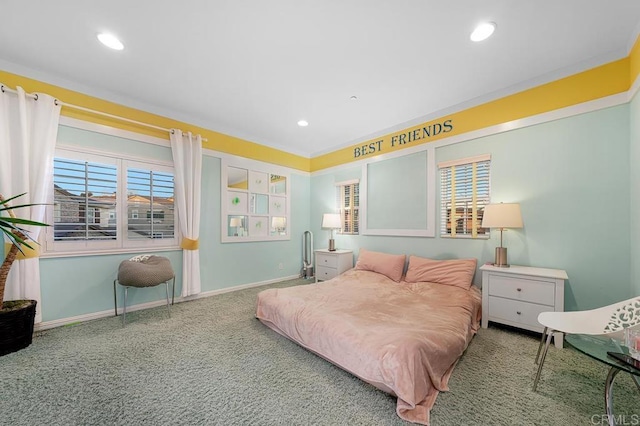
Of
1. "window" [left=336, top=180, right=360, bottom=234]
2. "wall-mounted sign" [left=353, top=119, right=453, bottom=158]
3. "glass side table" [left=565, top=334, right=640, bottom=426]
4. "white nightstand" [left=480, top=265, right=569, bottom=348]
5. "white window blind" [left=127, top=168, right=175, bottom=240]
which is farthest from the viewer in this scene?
"window" [left=336, top=180, right=360, bottom=234]

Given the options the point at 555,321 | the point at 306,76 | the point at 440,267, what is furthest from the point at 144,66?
the point at 555,321

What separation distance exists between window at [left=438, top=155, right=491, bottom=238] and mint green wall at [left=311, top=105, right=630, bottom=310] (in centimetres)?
12

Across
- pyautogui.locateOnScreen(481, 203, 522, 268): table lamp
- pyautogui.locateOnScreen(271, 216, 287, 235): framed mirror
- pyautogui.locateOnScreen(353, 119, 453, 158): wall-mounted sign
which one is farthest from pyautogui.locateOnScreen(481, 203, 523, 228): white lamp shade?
pyautogui.locateOnScreen(271, 216, 287, 235): framed mirror

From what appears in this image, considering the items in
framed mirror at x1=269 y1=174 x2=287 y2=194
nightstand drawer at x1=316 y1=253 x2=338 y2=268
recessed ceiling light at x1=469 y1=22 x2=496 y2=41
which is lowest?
nightstand drawer at x1=316 y1=253 x2=338 y2=268

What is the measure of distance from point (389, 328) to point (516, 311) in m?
1.58

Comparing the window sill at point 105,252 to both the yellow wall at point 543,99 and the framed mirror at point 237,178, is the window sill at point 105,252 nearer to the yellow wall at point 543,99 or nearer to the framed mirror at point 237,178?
the framed mirror at point 237,178

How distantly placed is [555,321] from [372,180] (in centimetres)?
299

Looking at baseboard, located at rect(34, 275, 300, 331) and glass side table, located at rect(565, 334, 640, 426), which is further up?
glass side table, located at rect(565, 334, 640, 426)

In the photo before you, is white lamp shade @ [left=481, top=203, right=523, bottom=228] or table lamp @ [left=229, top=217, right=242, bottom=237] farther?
table lamp @ [left=229, top=217, right=242, bottom=237]

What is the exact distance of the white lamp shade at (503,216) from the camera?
99.3 inches

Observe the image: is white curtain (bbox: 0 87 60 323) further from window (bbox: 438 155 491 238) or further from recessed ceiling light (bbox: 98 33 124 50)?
window (bbox: 438 155 491 238)

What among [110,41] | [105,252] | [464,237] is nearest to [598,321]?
[464,237]

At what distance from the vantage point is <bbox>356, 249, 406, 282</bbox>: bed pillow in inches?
135

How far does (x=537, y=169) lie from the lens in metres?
2.69
